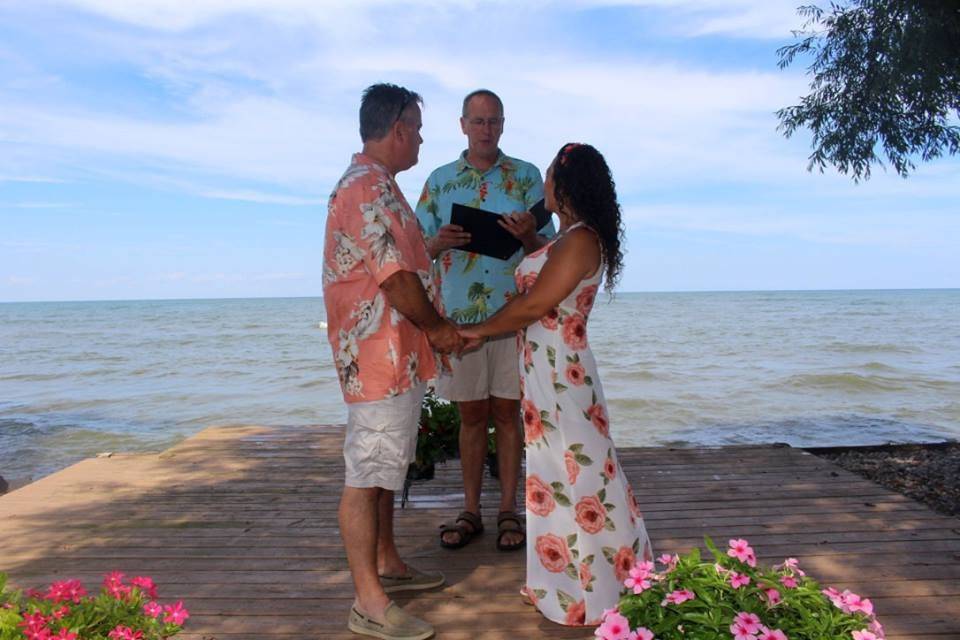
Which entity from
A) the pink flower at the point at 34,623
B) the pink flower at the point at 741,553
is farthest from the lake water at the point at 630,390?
the pink flower at the point at 34,623

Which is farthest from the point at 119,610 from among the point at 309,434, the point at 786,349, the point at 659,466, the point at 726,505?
the point at 786,349

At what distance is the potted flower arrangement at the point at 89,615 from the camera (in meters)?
Answer: 1.67

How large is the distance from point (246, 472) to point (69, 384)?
1347 cm

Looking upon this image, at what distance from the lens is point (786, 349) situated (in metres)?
21.0

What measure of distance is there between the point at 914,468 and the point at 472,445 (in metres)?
3.75

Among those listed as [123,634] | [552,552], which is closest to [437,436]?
Answer: [552,552]

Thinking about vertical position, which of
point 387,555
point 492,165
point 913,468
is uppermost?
point 492,165

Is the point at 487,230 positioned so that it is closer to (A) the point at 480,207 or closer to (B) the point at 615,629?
(A) the point at 480,207

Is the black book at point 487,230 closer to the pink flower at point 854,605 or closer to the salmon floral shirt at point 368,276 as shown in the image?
the salmon floral shirt at point 368,276

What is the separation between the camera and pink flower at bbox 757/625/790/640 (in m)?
1.55

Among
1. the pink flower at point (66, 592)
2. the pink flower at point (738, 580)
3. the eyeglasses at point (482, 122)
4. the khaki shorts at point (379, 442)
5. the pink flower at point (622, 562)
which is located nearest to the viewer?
the pink flower at point (738, 580)

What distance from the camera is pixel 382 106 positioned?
2770 mm

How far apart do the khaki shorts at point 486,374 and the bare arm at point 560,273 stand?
871 mm

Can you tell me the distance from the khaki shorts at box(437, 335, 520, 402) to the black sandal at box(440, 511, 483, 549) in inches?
27.4
